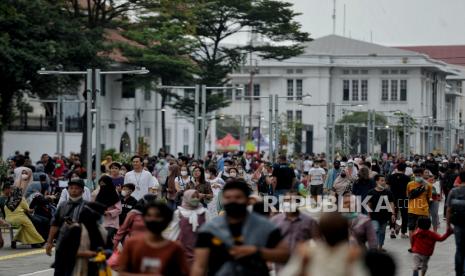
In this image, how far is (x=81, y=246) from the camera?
1346 centimetres

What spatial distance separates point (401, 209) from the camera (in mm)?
28781

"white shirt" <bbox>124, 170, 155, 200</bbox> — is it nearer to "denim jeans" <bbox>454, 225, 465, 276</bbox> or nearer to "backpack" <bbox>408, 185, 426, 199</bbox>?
"backpack" <bbox>408, 185, 426, 199</bbox>

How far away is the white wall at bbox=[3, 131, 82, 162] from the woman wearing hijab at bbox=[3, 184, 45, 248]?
1416 inches

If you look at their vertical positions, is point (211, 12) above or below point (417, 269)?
above

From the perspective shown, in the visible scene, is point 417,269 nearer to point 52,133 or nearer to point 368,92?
point 52,133

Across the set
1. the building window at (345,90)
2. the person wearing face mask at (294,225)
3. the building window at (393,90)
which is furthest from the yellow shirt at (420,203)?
the building window at (345,90)

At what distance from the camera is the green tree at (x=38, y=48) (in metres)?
53.5

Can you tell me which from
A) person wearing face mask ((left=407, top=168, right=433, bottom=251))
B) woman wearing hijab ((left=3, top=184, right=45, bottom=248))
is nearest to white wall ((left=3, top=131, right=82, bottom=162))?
woman wearing hijab ((left=3, top=184, right=45, bottom=248))

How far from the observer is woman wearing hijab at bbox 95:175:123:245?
1930 cm

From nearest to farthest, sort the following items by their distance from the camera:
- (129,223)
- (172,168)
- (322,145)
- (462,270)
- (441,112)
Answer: (129,223) → (462,270) → (172,168) → (322,145) → (441,112)

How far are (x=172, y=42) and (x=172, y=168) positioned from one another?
38272 mm

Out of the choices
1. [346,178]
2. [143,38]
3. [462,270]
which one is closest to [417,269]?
[462,270]

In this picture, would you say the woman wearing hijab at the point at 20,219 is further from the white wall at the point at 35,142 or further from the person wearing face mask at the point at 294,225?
the white wall at the point at 35,142

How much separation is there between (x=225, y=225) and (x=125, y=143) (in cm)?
6408
